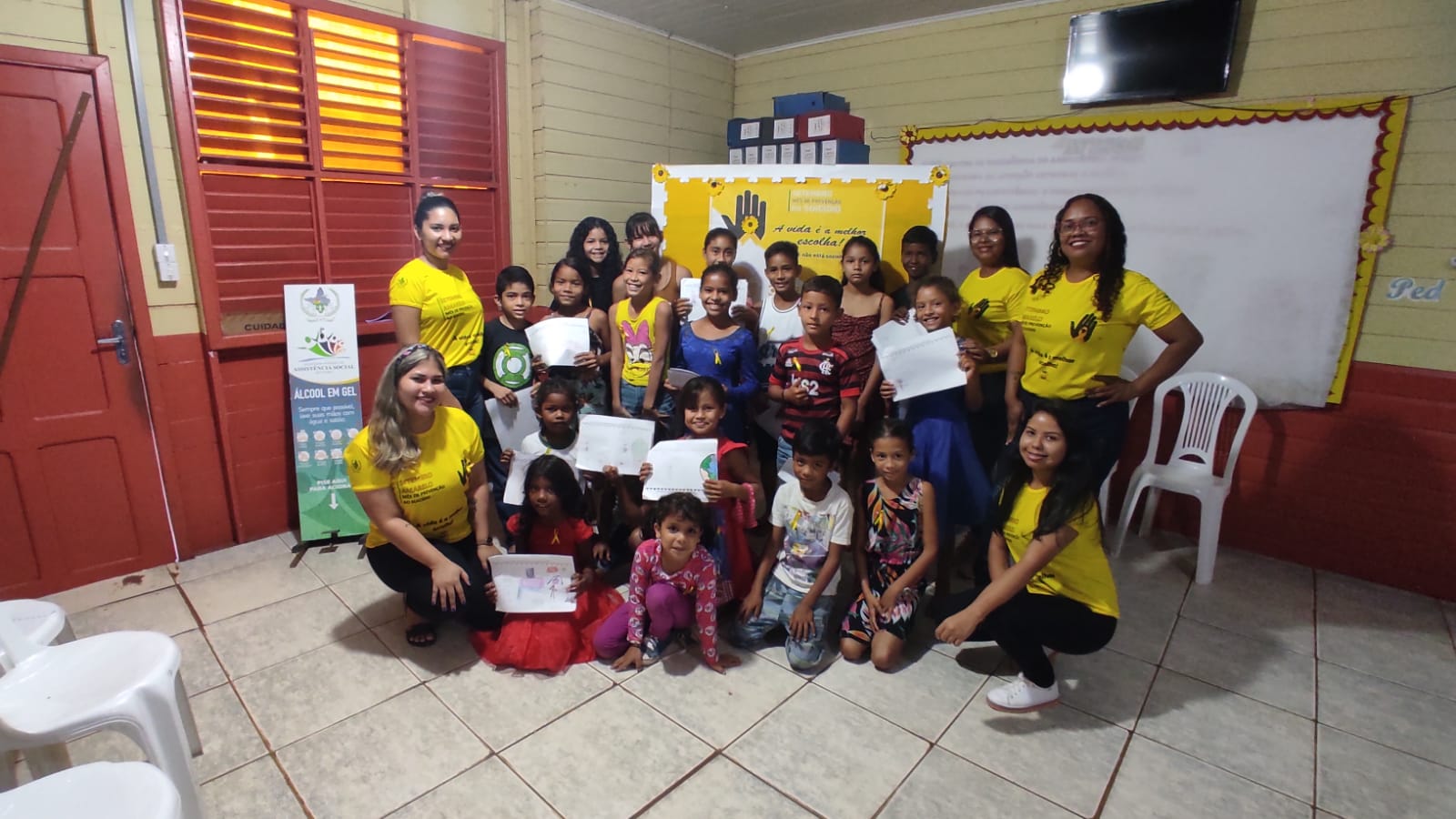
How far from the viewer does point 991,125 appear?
3.77m

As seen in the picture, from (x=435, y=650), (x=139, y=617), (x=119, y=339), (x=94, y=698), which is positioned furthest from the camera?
(x=119, y=339)

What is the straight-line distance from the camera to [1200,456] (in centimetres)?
339

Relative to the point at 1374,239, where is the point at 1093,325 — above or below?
below

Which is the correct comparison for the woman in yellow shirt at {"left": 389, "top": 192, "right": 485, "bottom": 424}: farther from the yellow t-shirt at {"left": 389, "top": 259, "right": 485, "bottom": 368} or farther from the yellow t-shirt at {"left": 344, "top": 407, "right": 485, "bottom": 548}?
the yellow t-shirt at {"left": 344, "top": 407, "right": 485, "bottom": 548}

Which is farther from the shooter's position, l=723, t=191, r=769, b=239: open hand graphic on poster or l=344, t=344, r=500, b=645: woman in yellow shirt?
l=723, t=191, r=769, b=239: open hand graphic on poster

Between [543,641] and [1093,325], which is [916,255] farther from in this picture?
[543,641]

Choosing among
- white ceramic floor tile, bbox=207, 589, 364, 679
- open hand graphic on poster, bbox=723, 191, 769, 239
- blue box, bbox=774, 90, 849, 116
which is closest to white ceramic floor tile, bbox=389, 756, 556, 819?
white ceramic floor tile, bbox=207, 589, 364, 679

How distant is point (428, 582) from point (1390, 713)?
3.17m

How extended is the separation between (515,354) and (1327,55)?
363cm

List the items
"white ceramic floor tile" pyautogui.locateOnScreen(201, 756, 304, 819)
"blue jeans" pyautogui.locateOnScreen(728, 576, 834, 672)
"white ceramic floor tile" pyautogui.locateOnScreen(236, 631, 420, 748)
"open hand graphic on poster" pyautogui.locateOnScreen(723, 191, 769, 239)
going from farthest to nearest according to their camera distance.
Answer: "open hand graphic on poster" pyautogui.locateOnScreen(723, 191, 769, 239), "blue jeans" pyautogui.locateOnScreen(728, 576, 834, 672), "white ceramic floor tile" pyautogui.locateOnScreen(236, 631, 420, 748), "white ceramic floor tile" pyautogui.locateOnScreen(201, 756, 304, 819)

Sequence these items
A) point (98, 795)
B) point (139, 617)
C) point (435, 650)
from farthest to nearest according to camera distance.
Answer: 1. point (139, 617)
2. point (435, 650)
3. point (98, 795)

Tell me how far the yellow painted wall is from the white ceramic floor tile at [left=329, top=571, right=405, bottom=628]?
12.3 ft

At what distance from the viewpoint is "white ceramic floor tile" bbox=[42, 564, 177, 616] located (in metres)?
2.72

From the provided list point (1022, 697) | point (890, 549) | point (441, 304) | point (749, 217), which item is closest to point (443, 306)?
point (441, 304)
